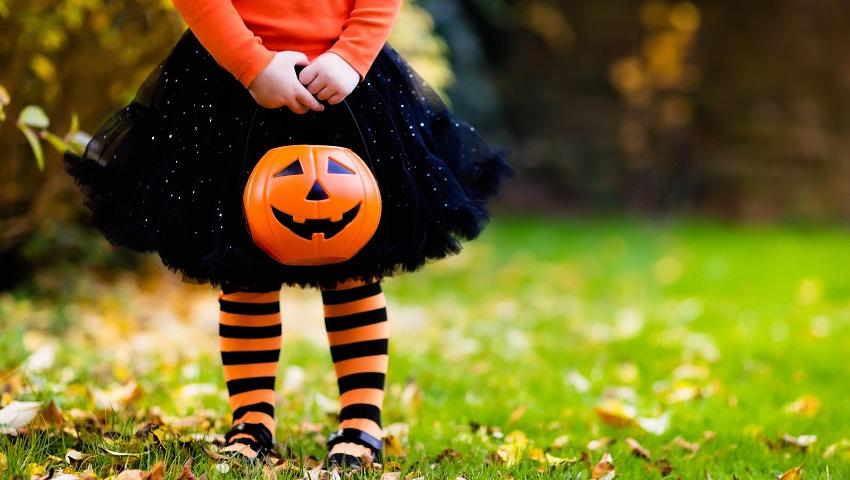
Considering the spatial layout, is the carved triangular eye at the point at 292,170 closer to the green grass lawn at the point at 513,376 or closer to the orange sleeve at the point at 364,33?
the orange sleeve at the point at 364,33

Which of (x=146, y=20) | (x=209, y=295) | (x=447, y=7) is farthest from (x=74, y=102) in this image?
(x=447, y=7)

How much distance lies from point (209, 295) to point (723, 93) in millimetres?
5496

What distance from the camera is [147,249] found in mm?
1707

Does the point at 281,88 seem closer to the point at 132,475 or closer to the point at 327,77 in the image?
the point at 327,77

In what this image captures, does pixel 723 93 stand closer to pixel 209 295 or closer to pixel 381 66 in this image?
pixel 209 295

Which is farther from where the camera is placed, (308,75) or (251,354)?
(251,354)

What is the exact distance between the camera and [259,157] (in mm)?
1658

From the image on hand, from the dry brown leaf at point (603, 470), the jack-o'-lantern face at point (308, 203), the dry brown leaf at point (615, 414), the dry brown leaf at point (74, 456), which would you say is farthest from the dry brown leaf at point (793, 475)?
the dry brown leaf at point (74, 456)

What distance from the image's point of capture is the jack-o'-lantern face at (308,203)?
1544mm

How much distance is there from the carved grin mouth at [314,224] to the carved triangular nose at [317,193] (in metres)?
0.04

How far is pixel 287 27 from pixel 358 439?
766mm

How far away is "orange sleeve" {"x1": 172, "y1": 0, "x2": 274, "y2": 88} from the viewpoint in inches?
63.0

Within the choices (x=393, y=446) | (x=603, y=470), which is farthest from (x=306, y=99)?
(x=603, y=470)

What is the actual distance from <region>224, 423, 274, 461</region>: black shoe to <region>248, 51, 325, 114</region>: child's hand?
23.7 inches
